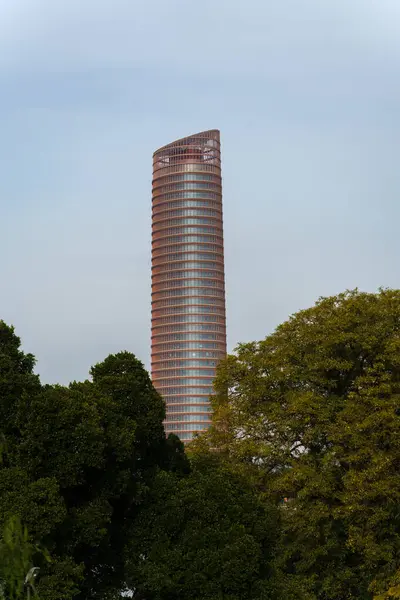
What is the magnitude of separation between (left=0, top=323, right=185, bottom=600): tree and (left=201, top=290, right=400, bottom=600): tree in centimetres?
796

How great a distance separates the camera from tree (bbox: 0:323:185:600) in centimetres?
2297

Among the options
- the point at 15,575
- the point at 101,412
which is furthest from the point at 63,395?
the point at 15,575

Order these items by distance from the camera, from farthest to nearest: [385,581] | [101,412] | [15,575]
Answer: [385,581] → [101,412] → [15,575]

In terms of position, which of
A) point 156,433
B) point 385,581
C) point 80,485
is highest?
point 156,433

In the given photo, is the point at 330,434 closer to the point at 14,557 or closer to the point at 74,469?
the point at 74,469

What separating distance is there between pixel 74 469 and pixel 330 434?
1370cm

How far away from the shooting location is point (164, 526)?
2598cm

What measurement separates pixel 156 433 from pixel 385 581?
1114 cm

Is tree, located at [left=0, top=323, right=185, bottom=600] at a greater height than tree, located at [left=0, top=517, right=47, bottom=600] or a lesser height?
greater

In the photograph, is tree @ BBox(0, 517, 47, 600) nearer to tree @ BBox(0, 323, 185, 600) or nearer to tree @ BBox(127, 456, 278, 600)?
tree @ BBox(0, 323, 185, 600)

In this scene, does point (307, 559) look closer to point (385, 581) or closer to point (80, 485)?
point (385, 581)

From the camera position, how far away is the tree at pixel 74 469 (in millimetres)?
→ 22969

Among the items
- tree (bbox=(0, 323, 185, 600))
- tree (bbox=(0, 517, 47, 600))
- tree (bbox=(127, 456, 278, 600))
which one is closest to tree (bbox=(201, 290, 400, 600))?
tree (bbox=(127, 456, 278, 600))

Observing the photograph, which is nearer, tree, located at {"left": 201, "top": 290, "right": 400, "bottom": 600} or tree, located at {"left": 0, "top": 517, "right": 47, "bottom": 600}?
tree, located at {"left": 0, "top": 517, "right": 47, "bottom": 600}
